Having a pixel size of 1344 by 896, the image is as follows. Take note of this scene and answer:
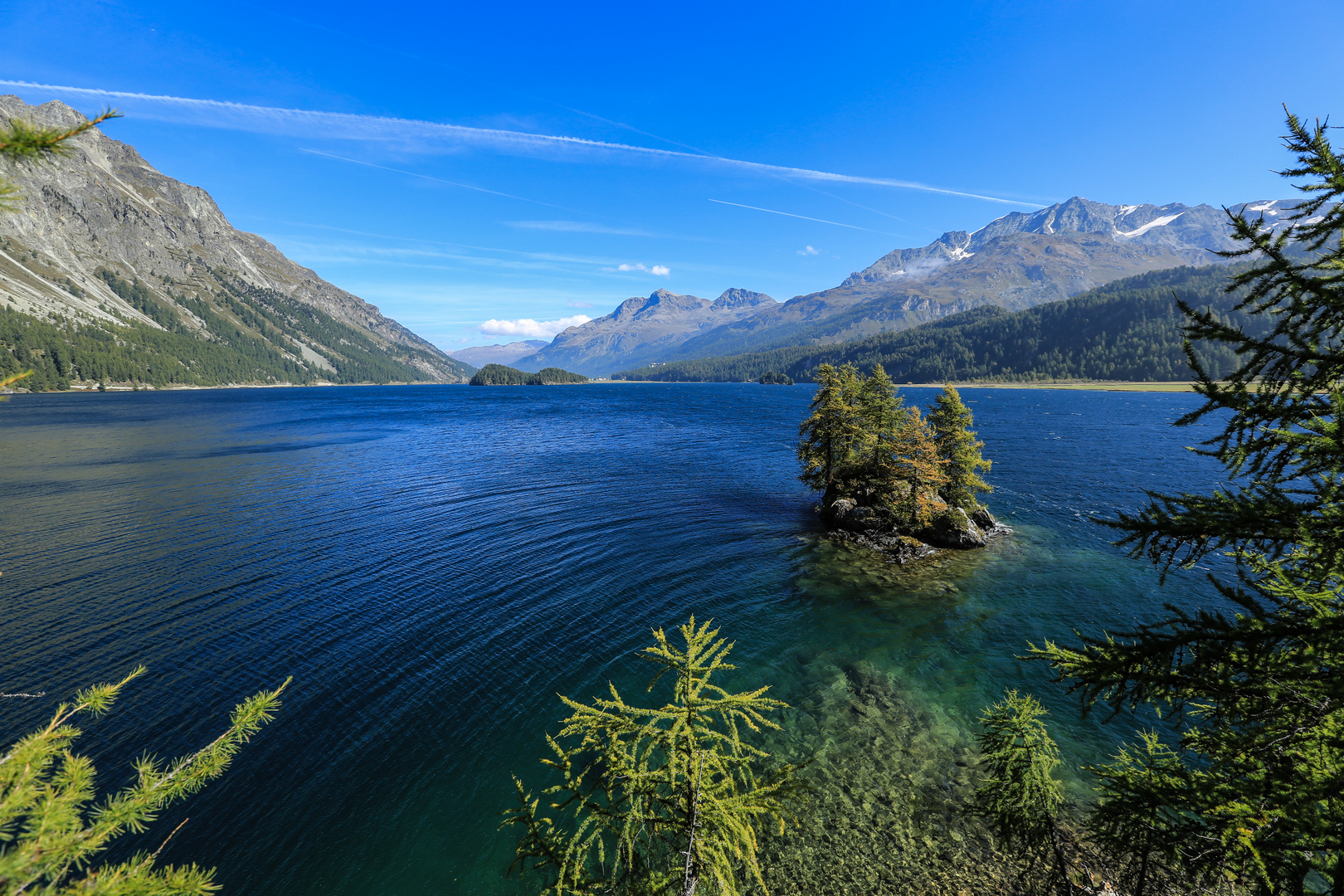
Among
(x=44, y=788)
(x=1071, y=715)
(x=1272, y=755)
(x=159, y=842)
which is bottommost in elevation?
(x=1071, y=715)

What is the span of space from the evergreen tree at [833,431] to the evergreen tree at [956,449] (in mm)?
6160

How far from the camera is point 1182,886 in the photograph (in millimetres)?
13375

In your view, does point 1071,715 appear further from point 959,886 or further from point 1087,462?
point 1087,462

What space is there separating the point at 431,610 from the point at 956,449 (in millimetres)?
39613

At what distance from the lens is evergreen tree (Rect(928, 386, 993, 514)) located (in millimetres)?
41406

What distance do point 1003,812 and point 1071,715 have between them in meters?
10.6

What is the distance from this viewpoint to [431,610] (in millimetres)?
29688

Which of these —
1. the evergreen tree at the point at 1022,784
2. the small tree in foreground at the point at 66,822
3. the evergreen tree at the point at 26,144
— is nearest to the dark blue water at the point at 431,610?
the evergreen tree at the point at 1022,784

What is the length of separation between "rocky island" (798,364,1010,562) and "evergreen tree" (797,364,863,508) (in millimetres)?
77

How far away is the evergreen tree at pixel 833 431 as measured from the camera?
44.7 metres

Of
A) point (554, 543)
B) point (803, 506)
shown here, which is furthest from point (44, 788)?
point (803, 506)

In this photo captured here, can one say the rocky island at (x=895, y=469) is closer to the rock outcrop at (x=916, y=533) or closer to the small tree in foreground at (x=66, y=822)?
the rock outcrop at (x=916, y=533)

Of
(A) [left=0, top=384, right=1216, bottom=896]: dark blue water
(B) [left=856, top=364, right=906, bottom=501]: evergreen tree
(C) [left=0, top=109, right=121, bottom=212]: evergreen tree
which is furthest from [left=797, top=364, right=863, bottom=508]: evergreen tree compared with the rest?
(C) [left=0, top=109, right=121, bottom=212]: evergreen tree

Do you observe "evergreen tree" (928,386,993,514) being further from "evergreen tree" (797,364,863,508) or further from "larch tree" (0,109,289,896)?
"larch tree" (0,109,289,896)
